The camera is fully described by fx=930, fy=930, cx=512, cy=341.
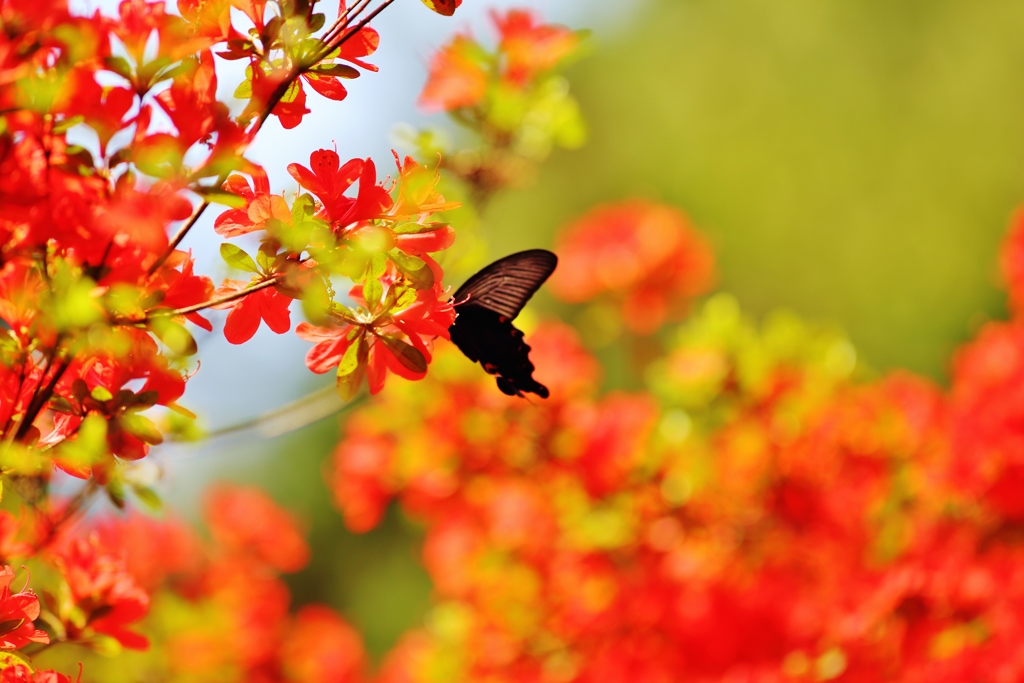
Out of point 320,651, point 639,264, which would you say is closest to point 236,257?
point 639,264

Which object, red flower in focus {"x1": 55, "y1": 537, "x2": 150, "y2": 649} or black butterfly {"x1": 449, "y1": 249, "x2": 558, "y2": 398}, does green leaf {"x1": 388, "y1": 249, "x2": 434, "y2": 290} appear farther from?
red flower in focus {"x1": 55, "y1": 537, "x2": 150, "y2": 649}

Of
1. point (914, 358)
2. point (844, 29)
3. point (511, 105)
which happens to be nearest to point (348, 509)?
point (511, 105)

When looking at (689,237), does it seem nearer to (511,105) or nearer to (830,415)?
(830,415)

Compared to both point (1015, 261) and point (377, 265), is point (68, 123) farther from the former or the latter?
point (1015, 261)

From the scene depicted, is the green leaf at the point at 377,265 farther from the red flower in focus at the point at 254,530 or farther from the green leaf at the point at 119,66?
the red flower in focus at the point at 254,530

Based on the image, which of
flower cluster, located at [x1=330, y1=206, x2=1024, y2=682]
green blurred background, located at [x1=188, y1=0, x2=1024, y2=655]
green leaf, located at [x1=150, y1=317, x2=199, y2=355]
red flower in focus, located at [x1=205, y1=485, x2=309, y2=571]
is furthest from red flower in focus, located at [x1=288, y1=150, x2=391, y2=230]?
green blurred background, located at [x1=188, y1=0, x2=1024, y2=655]

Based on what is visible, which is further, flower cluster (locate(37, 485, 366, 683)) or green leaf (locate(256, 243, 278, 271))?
flower cluster (locate(37, 485, 366, 683))

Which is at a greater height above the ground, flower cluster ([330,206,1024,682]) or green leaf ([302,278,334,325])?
flower cluster ([330,206,1024,682])
